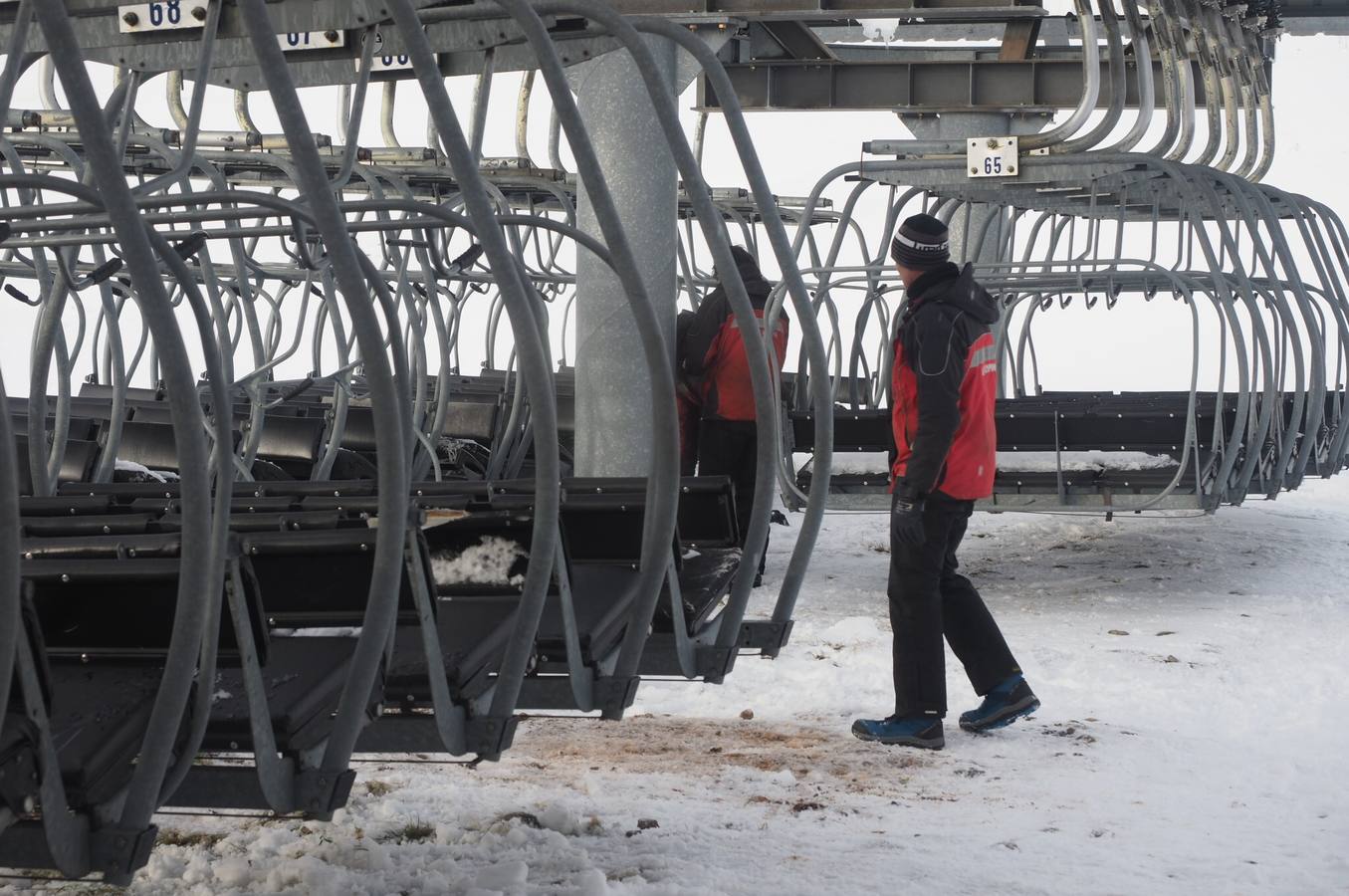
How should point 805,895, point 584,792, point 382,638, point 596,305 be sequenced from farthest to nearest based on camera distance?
point 596,305, point 584,792, point 805,895, point 382,638

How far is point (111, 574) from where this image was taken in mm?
2705

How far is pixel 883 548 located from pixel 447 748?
7825mm

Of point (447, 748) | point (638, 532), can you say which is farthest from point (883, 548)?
point (447, 748)

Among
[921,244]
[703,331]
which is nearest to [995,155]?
[703,331]

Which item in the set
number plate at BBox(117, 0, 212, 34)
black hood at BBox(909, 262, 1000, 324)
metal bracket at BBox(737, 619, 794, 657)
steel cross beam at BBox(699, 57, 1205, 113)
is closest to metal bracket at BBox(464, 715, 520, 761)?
metal bracket at BBox(737, 619, 794, 657)

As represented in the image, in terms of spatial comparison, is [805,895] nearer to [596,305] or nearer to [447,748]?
[447,748]

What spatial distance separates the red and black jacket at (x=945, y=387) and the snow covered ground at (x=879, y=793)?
960 millimetres

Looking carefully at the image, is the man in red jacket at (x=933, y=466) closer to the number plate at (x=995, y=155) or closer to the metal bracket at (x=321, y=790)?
the number plate at (x=995, y=155)

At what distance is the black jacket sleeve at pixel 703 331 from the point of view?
318 inches

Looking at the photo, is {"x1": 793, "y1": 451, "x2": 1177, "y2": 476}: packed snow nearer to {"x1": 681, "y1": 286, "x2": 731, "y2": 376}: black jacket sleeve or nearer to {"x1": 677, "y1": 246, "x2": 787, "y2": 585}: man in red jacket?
{"x1": 677, "y1": 246, "x2": 787, "y2": 585}: man in red jacket

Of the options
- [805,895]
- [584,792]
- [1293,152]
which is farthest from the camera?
[1293,152]

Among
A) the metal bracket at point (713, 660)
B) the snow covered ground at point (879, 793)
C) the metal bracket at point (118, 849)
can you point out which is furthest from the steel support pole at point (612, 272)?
the metal bracket at point (118, 849)

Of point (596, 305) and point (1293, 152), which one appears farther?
point (1293, 152)

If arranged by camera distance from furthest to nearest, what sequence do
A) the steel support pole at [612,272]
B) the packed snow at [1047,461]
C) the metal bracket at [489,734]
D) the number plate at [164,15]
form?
the packed snow at [1047,461]
the steel support pole at [612,272]
the number plate at [164,15]
the metal bracket at [489,734]
